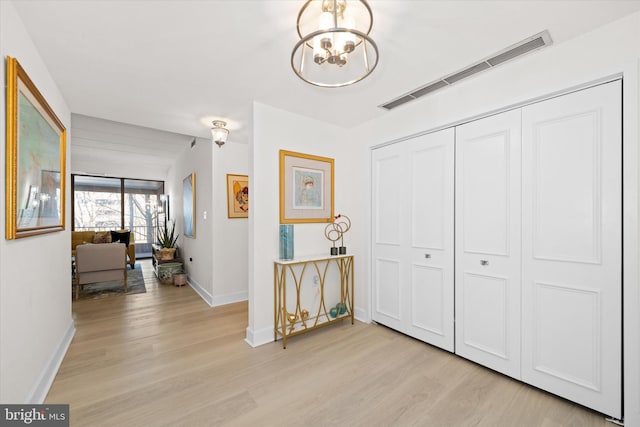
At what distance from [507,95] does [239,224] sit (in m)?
3.51

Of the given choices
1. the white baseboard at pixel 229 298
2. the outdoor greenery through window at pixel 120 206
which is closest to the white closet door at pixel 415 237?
the white baseboard at pixel 229 298

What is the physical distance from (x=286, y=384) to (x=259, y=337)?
0.73 meters

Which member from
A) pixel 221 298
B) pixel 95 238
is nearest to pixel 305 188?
pixel 221 298

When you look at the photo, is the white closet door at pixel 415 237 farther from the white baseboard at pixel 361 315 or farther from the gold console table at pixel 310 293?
the gold console table at pixel 310 293

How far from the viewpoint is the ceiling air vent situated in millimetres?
1776

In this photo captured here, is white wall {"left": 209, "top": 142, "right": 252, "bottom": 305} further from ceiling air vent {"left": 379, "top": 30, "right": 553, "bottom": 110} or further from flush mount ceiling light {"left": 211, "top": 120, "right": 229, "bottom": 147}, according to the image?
ceiling air vent {"left": 379, "top": 30, "right": 553, "bottom": 110}

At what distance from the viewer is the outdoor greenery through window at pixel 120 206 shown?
23.9 feet

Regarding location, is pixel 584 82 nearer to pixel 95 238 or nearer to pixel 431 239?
pixel 431 239

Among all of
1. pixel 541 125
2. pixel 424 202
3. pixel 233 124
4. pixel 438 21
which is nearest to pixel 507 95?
pixel 541 125

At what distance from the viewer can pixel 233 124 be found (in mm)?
3346

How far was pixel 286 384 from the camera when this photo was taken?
6.63 feet

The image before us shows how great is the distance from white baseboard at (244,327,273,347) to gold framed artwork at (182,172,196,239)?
2.65 meters

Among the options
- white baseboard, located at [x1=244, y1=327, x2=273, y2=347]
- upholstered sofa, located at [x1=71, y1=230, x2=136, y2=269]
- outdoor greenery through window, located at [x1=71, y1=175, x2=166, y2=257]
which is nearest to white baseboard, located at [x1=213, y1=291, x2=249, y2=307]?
white baseboard, located at [x1=244, y1=327, x2=273, y2=347]

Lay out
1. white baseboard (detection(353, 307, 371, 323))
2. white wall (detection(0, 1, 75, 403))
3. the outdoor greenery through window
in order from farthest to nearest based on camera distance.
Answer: the outdoor greenery through window → white baseboard (detection(353, 307, 371, 323)) → white wall (detection(0, 1, 75, 403))
